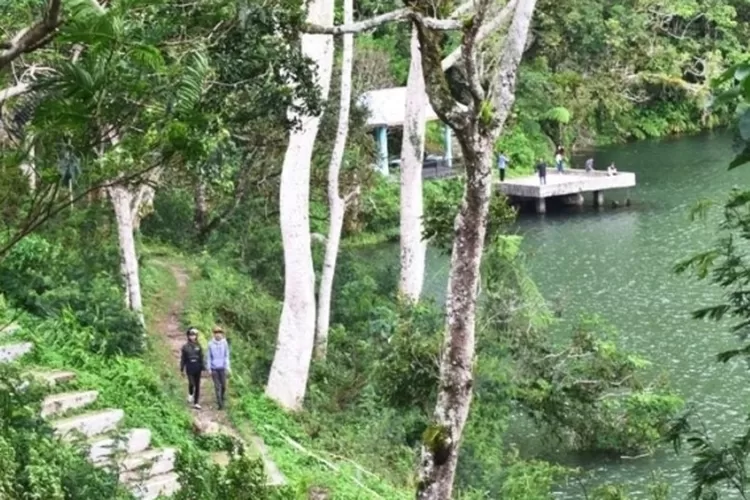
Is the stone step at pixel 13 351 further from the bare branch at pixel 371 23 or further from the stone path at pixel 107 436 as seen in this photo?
the bare branch at pixel 371 23

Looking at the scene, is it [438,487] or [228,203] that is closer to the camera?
[438,487]

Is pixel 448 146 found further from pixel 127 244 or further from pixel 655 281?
pixel 127 244

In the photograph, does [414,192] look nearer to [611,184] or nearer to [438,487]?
[438,487]

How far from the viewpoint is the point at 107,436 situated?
30.5 feet

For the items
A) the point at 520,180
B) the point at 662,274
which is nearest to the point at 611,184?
the point at 520,180

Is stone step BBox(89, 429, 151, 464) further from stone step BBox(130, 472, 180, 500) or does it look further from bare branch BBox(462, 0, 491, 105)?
bare branch BBox(462, 0, 491, 105)

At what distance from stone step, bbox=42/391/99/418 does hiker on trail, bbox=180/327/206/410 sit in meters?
1.23

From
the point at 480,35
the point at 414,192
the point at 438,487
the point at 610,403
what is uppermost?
the point at 480,35

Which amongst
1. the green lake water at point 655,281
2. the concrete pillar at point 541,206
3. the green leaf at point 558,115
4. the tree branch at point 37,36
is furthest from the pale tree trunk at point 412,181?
the green leaf at point 558,115

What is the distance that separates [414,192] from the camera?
14625 millimetres

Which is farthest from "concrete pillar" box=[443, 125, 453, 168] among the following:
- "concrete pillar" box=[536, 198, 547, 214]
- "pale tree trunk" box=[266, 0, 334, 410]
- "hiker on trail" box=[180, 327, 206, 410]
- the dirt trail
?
"hiker on trail" box=[180, 327, 206, 410]

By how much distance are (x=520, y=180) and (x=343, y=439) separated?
19.4m

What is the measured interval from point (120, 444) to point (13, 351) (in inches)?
72.3

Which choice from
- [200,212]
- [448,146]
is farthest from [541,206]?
[200,212]
